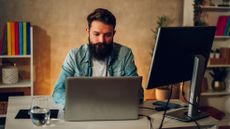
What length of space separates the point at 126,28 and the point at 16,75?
4.66 feet

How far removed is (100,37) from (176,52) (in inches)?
33.7

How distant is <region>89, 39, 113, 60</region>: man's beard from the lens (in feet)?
8.61

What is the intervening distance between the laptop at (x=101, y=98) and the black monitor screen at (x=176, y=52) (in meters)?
0.13

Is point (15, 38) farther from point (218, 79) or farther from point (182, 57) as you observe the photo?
point (218, 79)

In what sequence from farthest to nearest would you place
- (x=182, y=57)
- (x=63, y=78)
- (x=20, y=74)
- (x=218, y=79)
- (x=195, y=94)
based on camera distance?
(x=218, y=79) → (x=20, y=74) → (x=63, y=78) → (x=195, y=94) → (x=182, y=57)

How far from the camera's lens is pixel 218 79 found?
4.38 metres

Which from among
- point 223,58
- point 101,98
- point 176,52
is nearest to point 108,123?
point 101,98

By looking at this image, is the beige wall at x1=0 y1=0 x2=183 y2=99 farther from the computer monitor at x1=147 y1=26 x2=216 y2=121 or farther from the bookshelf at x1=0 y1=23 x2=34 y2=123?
the computer monitor at x1=147 y1=26 x2=216 y2=121

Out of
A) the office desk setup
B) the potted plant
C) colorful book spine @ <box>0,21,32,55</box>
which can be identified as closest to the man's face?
the office desk setup

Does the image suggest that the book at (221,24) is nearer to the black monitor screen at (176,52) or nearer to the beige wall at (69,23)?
the beige wall at (69,23)

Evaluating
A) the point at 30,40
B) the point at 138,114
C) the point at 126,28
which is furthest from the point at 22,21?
the point at 138,114

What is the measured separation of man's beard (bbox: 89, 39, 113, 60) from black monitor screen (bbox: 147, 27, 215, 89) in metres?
0.79

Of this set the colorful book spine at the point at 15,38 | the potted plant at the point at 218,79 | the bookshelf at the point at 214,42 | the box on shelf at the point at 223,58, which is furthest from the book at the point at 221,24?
the colorful book spine at the point at 15,38

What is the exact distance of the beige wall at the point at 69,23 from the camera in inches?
153
